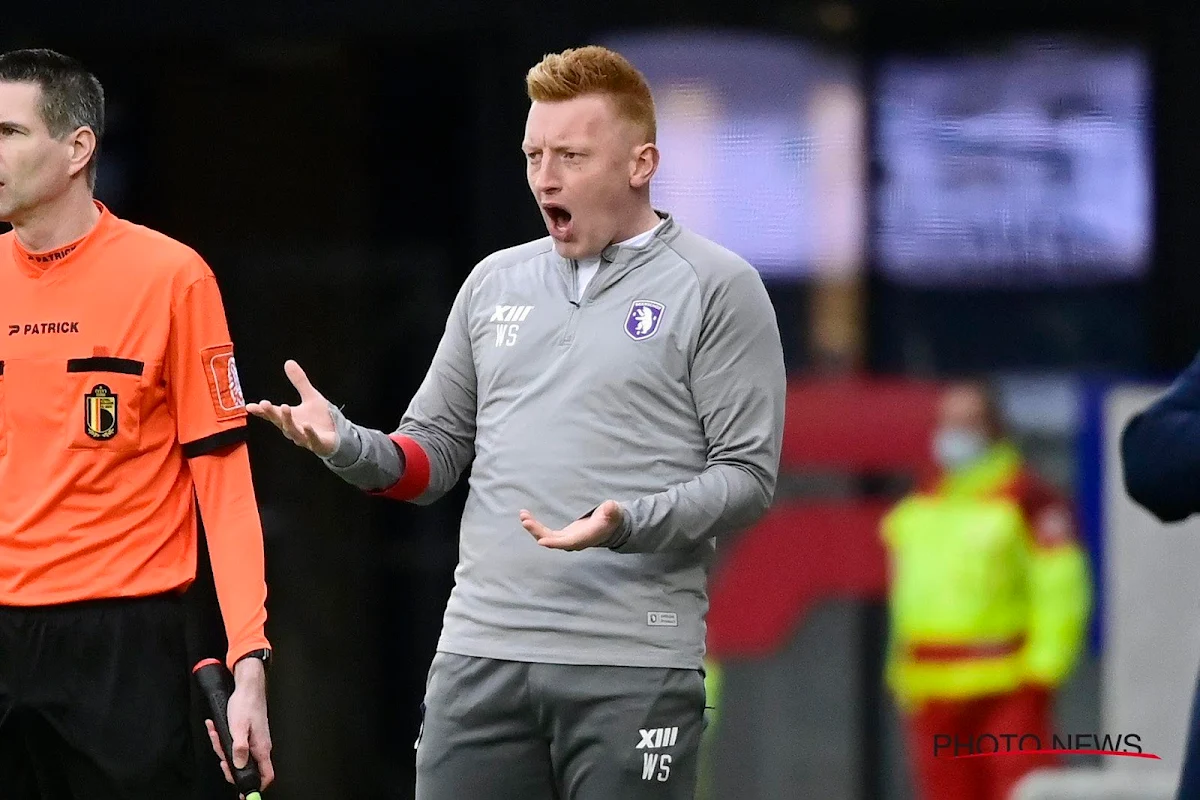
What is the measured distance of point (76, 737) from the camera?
3.16 m

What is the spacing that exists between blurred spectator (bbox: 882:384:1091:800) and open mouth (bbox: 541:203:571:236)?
135 inches

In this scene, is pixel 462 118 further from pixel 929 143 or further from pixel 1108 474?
pixel 1108 474

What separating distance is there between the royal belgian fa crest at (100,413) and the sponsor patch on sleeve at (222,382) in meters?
0.17

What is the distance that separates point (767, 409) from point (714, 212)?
3175 mm

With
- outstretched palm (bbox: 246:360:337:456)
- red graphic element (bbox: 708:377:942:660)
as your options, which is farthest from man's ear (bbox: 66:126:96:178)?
red graphic element (bbox: 708:377:942:660)

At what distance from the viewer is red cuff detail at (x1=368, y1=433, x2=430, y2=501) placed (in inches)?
134

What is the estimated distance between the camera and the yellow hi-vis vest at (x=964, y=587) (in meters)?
6.56

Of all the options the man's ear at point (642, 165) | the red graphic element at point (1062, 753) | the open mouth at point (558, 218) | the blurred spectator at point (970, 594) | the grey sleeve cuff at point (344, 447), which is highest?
the man's ear at point (642, 165)

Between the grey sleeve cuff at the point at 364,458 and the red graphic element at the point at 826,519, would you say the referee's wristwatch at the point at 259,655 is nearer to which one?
the grey sleeve cuff at the point at 364,458

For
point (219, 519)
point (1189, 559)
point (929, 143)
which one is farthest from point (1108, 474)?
point (219, 519)

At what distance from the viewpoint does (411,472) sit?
11.2 feet

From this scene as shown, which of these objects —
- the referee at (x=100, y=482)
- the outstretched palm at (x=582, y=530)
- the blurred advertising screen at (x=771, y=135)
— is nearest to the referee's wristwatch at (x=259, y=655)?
the referee at (x=100, y=482)

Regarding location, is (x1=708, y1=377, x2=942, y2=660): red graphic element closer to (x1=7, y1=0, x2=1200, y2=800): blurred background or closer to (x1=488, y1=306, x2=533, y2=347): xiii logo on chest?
(x1=7, y1=0, x2=1200, y2=800): blurred background

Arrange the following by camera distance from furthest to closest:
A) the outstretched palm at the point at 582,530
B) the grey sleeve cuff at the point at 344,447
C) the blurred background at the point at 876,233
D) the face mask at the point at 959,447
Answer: the face mask at the point at 959,447
the blurred background at the point at 876,233
the grey sleeve cuff at the point at 344,447
the outstretched palm at the point at 582,530
